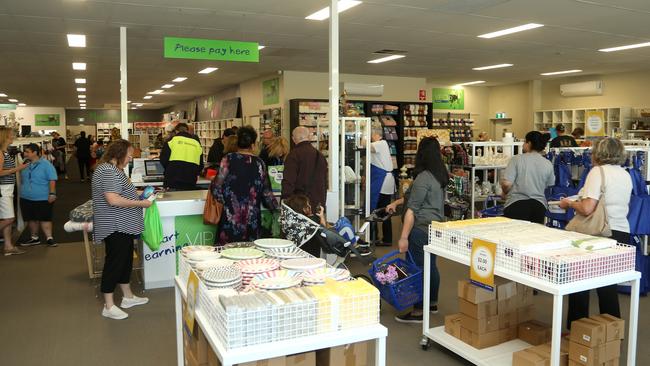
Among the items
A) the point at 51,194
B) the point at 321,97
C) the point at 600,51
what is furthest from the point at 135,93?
the point at 600,51

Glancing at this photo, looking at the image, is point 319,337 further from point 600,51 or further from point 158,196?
point 600,51

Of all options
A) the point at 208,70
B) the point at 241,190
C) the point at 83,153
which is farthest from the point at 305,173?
the point at 83,153

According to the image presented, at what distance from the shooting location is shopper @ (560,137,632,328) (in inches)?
146

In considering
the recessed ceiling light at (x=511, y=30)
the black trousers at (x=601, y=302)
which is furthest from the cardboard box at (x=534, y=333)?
the recessed ceiling light at (x=511, y=30)

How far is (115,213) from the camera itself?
14.0 feet

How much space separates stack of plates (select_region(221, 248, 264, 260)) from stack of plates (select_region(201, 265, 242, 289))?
0.92ft

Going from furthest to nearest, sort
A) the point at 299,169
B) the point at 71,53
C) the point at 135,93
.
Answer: the point at 135,93
the point at 71,53
the point at 299,169

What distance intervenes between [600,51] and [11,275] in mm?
9684

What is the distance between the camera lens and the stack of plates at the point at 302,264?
8.20 feet

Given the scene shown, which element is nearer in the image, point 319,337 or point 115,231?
point 319,337

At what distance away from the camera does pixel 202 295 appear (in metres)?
2.23

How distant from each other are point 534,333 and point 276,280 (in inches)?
85.1

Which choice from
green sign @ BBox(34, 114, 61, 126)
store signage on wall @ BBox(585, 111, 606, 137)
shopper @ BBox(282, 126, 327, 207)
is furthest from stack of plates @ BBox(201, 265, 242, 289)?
green sign @ BBox(34, 114, 61, 126)

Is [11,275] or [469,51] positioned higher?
[469,51]
